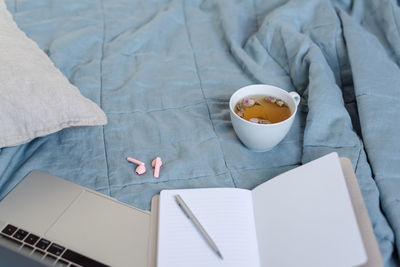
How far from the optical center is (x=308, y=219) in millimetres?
499

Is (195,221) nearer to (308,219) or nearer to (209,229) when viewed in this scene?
(209,229)

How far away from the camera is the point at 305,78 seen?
750mm

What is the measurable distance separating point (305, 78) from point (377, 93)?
0.13 meters

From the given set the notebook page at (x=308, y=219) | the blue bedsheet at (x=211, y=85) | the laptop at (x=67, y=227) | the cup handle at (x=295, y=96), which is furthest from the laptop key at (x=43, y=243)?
the cup handle at (x=295, y=96)

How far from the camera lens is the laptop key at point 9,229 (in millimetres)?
534

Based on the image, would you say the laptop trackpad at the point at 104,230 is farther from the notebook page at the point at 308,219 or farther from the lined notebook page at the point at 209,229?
the notebook page at the point at 308,219

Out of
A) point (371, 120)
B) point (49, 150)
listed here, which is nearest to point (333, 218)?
point (371, 120)

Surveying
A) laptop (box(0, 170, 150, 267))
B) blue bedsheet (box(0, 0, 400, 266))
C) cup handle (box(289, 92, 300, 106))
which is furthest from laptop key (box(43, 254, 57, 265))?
cup handle (box(289, 92, 300, 106))

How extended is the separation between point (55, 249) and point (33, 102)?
23 cm

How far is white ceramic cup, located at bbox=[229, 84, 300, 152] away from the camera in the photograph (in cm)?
59

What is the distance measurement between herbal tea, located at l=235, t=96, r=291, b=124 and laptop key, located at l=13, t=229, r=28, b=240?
1.19 feet

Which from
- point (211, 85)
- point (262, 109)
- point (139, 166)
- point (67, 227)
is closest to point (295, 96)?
point (262, 109)

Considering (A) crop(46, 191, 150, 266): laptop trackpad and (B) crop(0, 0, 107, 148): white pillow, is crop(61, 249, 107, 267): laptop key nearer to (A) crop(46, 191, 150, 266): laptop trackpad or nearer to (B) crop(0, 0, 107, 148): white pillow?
(A) crop(46, 191, 150, 266): laptop trackpad

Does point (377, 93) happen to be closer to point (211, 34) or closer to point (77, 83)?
point (211, 34)
